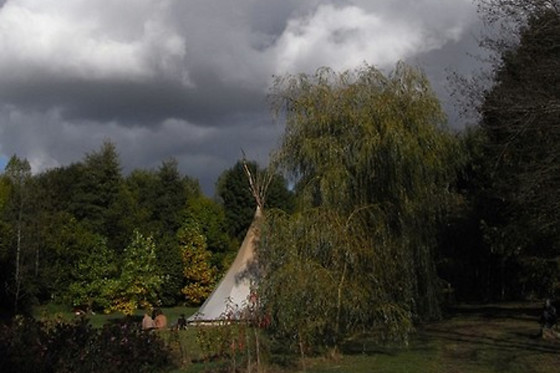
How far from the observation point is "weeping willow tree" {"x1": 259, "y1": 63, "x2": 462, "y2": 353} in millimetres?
14039

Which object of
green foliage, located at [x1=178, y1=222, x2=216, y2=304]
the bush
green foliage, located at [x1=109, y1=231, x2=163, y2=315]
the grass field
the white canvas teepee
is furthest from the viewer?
green foliage, located at [x1=178, y1=222, x2=216, y2=304]

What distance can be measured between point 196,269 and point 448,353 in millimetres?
37872

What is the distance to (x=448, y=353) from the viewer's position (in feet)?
52.0

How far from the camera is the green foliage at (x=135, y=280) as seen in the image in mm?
48125

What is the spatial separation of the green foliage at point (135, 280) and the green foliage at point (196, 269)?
360 cm

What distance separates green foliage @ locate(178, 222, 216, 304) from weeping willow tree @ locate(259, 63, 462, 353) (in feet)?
108

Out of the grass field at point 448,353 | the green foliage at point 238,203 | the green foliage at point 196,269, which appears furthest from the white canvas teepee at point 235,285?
the green foliage at point 238,203

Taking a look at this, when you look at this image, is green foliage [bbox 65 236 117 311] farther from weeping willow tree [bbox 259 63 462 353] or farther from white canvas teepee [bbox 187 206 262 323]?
weeping willow tree [bbox 259 63 462 353]

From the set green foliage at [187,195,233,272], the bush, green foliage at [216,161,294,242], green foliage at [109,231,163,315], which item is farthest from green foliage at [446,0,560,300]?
green foliage at [216,161,294,242]

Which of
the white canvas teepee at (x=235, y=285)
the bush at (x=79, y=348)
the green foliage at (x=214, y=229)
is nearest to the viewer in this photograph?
the bush at (x=79, y=348)

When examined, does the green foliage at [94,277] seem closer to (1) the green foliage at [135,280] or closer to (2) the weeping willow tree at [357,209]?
(1) the green foliage at [135,280]

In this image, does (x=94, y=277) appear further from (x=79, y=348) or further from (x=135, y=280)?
(x=79, y=348)

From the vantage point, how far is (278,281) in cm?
1391

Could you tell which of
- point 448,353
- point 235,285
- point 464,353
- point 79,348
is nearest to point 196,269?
point 235,285
